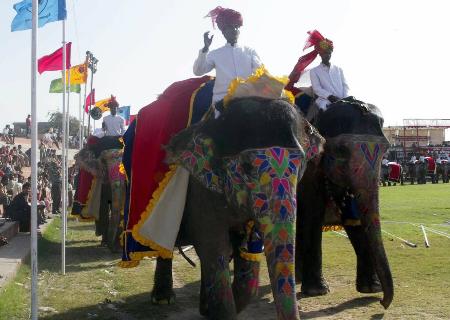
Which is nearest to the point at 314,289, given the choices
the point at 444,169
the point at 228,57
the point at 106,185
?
the point at 228,57

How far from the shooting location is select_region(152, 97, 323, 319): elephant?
5.27 metres

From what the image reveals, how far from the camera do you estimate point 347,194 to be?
8.48 meters

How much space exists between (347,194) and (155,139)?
2.66 m

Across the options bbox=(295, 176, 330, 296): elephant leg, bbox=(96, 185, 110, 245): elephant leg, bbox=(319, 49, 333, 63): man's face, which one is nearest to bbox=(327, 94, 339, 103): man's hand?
bbox=(319, 49, 333, 63): man's face

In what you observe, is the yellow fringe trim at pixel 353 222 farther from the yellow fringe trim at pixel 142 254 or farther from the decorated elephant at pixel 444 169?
the decorated elephant at pixel 444 169

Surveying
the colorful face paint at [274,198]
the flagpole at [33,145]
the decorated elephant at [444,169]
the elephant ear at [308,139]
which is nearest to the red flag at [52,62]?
the flagpole at [33,145]

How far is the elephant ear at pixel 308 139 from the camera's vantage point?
237 inches

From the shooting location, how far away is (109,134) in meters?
13.7

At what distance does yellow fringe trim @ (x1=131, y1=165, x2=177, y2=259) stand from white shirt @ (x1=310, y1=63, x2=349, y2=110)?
2.63m

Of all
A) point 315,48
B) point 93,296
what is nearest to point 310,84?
point 315,48

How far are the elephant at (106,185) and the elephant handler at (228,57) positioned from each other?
18.1 ft

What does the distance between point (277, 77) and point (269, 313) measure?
9.76ft

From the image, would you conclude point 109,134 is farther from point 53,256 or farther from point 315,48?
point 315,48

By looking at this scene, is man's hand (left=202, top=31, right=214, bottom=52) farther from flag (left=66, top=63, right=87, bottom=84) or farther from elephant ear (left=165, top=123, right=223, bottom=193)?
flag (left=66, top=63, right=87, bottom=84)
